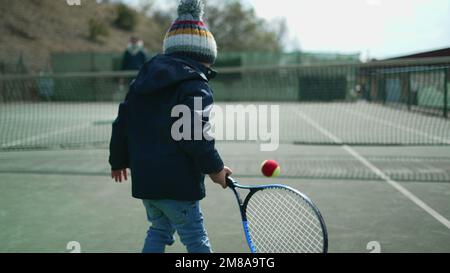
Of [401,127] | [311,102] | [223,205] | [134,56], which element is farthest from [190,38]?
[311,102]

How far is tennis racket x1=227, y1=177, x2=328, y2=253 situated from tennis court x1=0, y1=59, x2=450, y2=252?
2.10 feet

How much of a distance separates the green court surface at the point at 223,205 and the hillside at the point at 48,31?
13866 millimetres

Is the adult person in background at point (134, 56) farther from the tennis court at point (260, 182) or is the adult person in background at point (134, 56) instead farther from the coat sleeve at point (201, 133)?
the coat sleeve at point (201, 133)

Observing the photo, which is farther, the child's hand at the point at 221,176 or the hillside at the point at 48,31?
the hillside at the point at 48,31

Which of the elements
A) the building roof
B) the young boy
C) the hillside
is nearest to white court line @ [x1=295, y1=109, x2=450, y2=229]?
the building roof

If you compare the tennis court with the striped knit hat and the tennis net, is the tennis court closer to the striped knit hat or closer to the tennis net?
the tennis net

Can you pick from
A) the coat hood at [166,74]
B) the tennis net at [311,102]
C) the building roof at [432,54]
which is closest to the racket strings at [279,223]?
the coat hood at [166,74]

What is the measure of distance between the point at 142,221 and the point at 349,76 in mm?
7059

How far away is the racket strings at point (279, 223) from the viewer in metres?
2.60

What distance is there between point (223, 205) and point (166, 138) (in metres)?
2.09

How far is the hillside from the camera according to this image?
24.0 m

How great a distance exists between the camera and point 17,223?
396cm

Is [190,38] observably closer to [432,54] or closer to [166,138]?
[166,138]

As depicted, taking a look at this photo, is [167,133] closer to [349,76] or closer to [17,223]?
[17,223]
